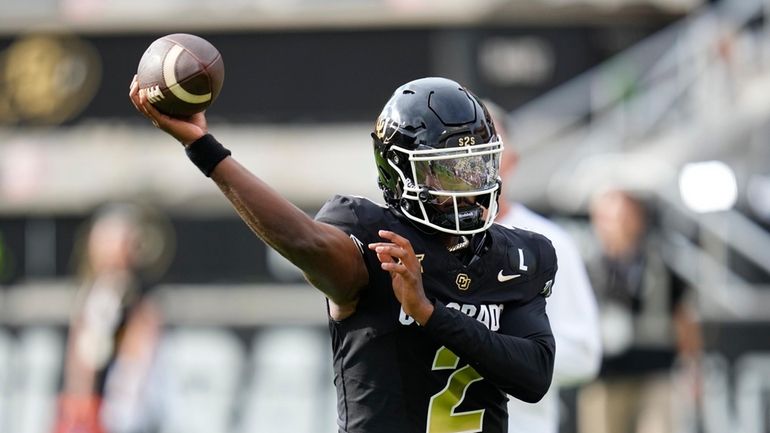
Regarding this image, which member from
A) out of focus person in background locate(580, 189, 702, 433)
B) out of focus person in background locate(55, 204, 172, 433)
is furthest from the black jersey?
out of focus person in background locate(55, 204, 172, 433)

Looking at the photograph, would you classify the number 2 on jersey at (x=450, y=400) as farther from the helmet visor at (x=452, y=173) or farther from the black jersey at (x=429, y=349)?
the helmet visor at (x=452, y=173)

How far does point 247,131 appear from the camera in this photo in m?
15.0

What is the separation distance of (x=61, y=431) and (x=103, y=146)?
21.9ft

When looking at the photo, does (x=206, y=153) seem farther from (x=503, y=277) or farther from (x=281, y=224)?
(x=503, y=277)

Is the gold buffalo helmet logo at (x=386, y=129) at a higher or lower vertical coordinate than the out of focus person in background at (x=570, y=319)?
higher

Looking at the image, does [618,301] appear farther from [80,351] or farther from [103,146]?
[103,146]

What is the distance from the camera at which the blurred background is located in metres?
8.73

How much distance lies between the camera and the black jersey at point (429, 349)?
3.61m

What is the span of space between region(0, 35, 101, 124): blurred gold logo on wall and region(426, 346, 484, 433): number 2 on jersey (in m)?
12.1

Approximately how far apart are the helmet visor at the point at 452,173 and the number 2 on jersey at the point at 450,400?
42 centimetres

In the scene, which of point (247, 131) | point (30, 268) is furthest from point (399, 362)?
point (247, 131)

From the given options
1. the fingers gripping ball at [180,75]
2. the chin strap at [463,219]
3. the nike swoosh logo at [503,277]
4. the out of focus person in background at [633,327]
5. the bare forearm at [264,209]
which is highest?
the fingers gripping ball at [180,75]

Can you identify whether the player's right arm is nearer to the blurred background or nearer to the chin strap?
the chin strap

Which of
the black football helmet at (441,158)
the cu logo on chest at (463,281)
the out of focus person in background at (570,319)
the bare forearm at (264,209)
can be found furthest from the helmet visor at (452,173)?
the out of focus person in background at (570,319)
